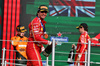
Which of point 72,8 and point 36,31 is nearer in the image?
point 36,31

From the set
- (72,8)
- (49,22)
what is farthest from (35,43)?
(72,8)

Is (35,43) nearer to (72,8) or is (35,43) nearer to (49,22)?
(49,22)

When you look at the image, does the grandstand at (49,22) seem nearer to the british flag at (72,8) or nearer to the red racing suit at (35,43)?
the british flag at (72,8)

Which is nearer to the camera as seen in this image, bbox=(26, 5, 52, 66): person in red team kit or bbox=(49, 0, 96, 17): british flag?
bbox=(26, 5, 52, 66): person in red team kit

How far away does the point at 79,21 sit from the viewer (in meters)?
8.91

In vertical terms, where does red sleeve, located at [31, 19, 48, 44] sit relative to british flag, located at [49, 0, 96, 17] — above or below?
below

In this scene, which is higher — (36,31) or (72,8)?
(72,8)

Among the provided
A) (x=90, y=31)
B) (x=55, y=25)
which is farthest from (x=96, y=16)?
(x=55, y=25)

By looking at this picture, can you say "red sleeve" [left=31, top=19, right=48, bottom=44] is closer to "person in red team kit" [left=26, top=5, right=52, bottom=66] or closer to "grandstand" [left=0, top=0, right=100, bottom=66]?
"person in red team kit" [left=26, top=5, right=52, bottom=66]

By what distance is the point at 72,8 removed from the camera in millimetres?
8906

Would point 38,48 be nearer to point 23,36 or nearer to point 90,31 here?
point 23,36

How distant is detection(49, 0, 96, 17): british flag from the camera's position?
8891mm

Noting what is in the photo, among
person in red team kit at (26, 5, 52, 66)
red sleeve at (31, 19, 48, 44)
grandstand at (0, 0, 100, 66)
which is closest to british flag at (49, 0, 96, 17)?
grandstand at (0, 0, 100, 66)

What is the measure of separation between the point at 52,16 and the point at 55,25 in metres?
0.26
